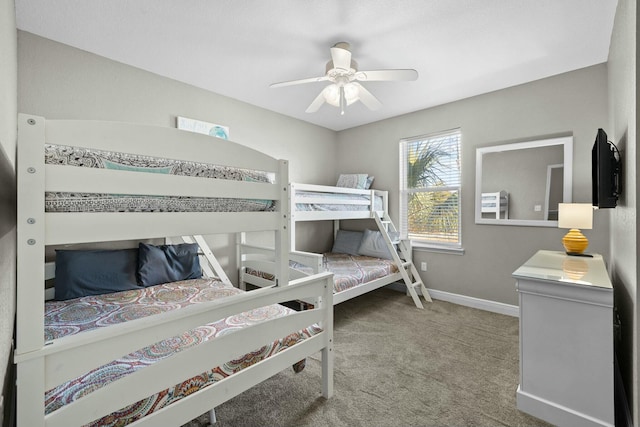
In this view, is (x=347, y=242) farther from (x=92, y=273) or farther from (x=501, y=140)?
(x=92, y=273)

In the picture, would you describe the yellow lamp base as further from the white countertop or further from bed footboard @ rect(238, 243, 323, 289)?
bed footboard @ rect(238, 243, 323, 289)

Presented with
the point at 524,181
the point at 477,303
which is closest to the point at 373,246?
the point at 477,303

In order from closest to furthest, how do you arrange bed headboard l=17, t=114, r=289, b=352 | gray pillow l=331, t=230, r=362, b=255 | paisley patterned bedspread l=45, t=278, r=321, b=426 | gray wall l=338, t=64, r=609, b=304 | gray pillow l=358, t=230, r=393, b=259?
bed headboard l=17, t=114, r=289, b=352
paisley patterned bedspread l=45, t=278, r=321, b=426
gray wall l=338, t=64, r=609, b=304
gray pillow l=358, t=230, r=393, b=259
gray pillow l=331, t=230, r=362, b=255

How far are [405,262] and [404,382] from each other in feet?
6.22

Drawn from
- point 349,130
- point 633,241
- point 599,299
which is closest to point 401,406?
point 599,299

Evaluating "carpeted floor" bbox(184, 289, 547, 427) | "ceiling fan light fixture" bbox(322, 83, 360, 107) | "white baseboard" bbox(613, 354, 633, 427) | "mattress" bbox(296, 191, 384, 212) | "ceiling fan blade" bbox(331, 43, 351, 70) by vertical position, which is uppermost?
"ceiling fan blade" bbox(331, 43, 351, 70)

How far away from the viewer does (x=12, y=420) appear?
1414mm

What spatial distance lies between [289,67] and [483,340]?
2948 millimetres

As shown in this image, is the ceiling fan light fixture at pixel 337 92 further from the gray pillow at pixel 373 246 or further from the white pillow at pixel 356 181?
the gray pillow at pixel 373 246

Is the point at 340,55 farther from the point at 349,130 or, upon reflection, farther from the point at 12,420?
the point at 12,420

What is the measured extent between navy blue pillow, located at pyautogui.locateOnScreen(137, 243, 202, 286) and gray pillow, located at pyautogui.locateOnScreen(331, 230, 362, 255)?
2.04 metres

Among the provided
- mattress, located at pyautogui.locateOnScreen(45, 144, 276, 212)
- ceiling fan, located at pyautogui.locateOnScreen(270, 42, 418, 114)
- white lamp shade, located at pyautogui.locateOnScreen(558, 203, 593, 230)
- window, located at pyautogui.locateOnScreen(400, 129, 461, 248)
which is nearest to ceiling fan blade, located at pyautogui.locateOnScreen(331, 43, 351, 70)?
ceiling fan, located at pyautogui.locateOnScreen(270, 42, 418, 114)

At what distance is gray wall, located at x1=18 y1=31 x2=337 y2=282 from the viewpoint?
215 cm

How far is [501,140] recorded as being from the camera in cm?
308
